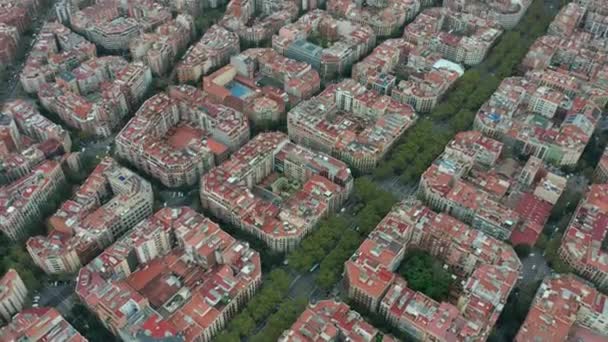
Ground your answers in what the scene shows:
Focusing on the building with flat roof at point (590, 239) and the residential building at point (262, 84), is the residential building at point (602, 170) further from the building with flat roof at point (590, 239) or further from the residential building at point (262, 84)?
the residential building at point (262, 84)

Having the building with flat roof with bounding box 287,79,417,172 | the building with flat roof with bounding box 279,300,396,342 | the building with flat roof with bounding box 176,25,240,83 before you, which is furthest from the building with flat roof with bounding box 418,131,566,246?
the building with flat roof with bounding box 176,25,240,83

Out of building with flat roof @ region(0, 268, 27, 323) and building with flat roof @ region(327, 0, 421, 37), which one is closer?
building with flat roof @ region(0, 268, 27, 323)

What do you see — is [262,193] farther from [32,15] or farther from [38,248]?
[32,15]

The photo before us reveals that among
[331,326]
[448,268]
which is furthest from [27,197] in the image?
[448,268]

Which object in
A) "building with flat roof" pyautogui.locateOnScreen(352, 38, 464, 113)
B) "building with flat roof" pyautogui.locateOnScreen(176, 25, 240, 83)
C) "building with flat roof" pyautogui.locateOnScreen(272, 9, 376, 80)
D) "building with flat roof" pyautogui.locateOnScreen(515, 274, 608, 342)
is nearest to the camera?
"building with flat roof" pyautogui.locateOnScreen(515, 274, 608, 342)

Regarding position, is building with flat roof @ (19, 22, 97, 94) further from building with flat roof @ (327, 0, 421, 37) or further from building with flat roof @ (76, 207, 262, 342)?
building with flat roof @ (327, 0, 421, 37)

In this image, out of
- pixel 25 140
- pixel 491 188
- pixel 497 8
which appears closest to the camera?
pixel 491 188

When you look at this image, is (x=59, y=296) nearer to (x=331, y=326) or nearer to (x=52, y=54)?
(x=331, y=326)
